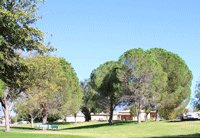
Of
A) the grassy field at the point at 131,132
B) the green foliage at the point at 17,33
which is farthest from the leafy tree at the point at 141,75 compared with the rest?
the green foliage at the point at 17,33

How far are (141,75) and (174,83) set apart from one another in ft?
23.9

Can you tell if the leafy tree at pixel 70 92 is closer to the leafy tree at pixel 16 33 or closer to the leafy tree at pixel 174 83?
the leafy tree at pixel 174 83

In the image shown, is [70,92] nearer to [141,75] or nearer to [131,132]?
[141,75]

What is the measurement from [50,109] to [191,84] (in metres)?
26.5

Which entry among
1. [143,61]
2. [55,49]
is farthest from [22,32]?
[143,61]

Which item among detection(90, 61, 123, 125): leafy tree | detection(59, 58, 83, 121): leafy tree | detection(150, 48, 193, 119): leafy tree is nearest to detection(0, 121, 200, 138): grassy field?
detection(150, 48, 193, 119): leafy tree

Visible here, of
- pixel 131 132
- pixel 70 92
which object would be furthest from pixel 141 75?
pixel 70 92

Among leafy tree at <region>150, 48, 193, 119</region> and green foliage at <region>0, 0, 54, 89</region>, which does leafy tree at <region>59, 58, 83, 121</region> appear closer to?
leafy tree at <region>150, 48, 193, 119</region>

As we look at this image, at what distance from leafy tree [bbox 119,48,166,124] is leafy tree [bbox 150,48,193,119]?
3475 mm

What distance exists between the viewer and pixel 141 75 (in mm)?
37938

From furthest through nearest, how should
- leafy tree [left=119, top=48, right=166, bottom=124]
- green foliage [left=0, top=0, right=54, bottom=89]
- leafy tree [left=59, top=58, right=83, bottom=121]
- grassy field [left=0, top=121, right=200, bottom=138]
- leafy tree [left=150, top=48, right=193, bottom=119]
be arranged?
leafy tree [left=59, top=58, right=83, bottom=121]
leafy tree [left=150, top=48, right=193, bottom=119]
leafy tree [left=119, top=48, right=166, bottom=124]
grassy field [left=0, top=121, right=200, bottom=138]
green foliage [left=0, top=0, right=54, bottom=89]

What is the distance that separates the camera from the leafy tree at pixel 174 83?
40.0 metres

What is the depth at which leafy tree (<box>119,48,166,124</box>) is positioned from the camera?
37.6 meters

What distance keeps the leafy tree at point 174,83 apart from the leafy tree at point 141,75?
3475 millimetres
